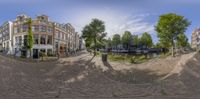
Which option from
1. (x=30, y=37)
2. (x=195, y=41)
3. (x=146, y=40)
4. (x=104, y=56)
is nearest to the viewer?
(x=30, y=37)

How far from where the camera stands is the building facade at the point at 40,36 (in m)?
10.6

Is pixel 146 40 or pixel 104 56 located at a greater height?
pixel 146 40

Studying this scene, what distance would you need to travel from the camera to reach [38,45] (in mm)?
11016

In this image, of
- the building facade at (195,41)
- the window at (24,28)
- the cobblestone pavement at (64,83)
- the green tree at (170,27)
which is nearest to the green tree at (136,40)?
the green tree at (170,27)

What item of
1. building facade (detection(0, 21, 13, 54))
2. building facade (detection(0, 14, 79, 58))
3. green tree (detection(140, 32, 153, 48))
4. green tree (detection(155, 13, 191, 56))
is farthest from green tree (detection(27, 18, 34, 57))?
green tree (detection(155, 13, 191, 56))

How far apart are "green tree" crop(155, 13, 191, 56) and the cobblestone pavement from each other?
2953mm

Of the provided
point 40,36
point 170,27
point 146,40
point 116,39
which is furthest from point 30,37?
point 170,27

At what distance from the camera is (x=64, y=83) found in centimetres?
1032

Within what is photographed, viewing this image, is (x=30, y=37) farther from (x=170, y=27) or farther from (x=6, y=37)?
(x=170, y=27)

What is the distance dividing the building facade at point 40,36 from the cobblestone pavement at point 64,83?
945 mm

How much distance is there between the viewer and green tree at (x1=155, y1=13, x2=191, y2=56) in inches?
444

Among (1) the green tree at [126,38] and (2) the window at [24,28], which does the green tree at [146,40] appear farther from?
(2) the window at [24,28]

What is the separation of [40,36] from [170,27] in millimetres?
7033

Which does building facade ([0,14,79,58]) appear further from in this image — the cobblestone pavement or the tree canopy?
the tree canopy
